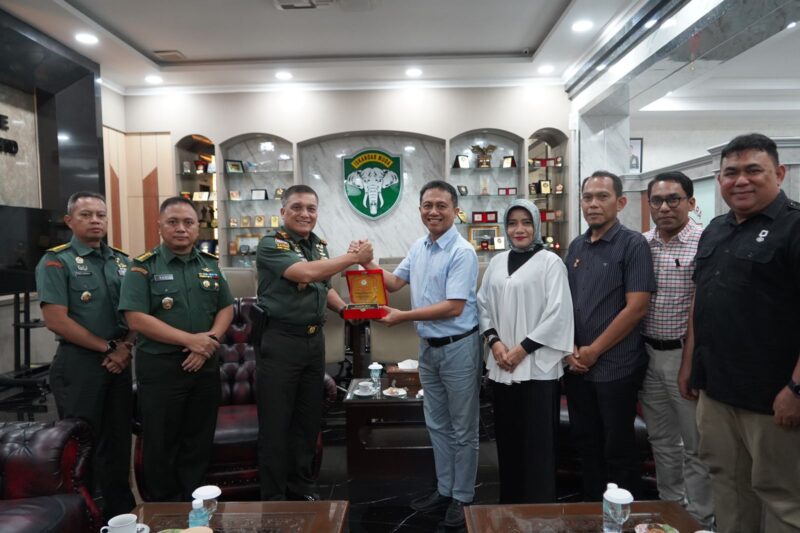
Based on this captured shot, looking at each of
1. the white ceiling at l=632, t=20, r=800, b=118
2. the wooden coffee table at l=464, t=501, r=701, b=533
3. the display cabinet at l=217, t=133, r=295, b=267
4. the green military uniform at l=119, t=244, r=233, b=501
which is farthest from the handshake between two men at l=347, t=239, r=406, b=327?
the white ceiling at l=632, t=20, r=800, b=118

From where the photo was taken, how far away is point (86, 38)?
457 cm

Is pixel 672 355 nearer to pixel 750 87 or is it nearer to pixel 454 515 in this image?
pixel 454 515

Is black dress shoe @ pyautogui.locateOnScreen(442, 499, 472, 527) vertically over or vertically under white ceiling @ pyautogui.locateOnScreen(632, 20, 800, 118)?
under

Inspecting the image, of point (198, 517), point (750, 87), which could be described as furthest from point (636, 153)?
point (198, 517)

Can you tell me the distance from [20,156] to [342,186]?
3.29 metres

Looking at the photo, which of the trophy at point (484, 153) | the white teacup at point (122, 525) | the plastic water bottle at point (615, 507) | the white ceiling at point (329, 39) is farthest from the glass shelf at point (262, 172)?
the plastic water bottle at point (615, 507)

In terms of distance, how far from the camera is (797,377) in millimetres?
1513

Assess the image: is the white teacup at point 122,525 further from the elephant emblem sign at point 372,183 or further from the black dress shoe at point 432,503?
the elephant emblem sign at point 372,183

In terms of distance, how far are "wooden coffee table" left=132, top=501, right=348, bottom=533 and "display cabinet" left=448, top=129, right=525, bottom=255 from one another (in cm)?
466

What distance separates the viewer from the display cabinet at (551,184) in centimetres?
600

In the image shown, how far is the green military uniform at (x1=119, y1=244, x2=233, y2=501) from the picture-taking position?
7.23ft

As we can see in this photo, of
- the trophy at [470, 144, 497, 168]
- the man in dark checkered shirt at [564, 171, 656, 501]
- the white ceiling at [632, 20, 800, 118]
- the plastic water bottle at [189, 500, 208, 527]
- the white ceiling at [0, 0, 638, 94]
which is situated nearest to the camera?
the plastic water bottle at [189, 500, 208, 527]

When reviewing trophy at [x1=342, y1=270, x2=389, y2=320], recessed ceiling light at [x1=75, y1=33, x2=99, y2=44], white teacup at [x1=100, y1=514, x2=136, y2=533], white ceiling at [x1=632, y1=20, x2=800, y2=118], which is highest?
white ceiling at [x1=632, y1=20, x2=800, y2=118]

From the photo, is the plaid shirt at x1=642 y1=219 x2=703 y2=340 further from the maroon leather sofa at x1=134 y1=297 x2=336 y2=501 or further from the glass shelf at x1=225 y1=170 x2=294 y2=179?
the glass shelf at x1=225 y1=170 x2=294 y2=179
